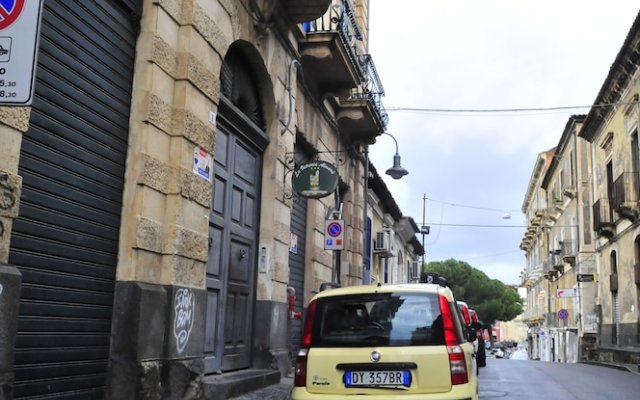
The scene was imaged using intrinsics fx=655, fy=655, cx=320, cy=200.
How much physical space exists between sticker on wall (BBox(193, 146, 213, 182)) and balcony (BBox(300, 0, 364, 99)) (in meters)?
4.56

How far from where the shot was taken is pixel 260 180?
36.3 feet

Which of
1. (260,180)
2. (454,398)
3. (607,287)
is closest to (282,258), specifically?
(260,180)

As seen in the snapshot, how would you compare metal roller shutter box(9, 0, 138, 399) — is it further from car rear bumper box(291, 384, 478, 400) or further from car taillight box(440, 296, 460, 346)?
car taillight box(440, 296, 460, 346)

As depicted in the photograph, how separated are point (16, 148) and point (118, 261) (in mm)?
2107

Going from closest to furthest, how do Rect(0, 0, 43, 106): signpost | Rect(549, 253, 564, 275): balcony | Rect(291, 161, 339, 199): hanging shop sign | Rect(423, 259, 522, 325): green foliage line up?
Rect(0, 0, 43, 106): signpost < Rect(291, 161, 339, 199): hanging shop sign < Rect(549, 253, 564, 275): balcony < Rect(423, 259, 522, 325): green foliage

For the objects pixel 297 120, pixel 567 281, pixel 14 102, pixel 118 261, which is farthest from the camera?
pixel 567 281

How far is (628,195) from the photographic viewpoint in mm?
23375

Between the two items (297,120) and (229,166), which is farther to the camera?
(297,120)

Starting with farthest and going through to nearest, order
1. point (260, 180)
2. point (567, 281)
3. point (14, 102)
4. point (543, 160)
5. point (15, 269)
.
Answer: point (543, 160) → point (567, 281) → point (260, 180) → point (15, 269) → point (14, 102)

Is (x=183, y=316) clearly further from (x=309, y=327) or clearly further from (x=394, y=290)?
(x=394, y=290)

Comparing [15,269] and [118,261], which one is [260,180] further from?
[15,269]

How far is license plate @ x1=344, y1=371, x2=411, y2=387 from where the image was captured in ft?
18.2

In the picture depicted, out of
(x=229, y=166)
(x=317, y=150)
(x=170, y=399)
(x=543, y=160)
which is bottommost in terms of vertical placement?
(x=170, y=399)

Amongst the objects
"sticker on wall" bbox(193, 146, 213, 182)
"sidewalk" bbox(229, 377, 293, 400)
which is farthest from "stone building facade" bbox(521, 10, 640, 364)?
"sticker on wall" bbox(193, 146, 213, 182)
